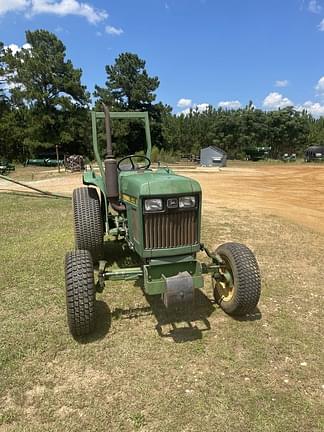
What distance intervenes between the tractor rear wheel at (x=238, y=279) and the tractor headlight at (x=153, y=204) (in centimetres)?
100

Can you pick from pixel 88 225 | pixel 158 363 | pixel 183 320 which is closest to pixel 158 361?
pixel 158 363

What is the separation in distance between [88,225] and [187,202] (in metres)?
1.68

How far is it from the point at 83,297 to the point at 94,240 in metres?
1.46

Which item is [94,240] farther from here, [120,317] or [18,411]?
[18,411]

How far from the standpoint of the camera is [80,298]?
10.7ft

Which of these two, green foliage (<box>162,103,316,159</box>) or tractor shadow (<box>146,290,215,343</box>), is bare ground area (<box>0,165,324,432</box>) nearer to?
tractor shadow (<box>146,290,215,343</box>)

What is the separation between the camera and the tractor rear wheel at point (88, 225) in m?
4.62

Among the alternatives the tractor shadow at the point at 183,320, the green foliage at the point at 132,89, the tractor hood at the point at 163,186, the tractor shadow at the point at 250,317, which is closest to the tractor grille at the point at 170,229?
the tractor hood at the point at 163,186

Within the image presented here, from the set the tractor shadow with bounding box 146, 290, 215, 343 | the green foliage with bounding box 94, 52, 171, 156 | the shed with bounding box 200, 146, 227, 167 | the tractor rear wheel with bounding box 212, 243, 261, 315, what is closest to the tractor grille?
the tractor rear wheel with bounding box 212, 243, 261, 315

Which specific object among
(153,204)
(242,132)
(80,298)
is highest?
(242,132)

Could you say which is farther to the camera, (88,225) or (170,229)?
(88,225)

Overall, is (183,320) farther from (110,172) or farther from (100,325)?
(110,172)

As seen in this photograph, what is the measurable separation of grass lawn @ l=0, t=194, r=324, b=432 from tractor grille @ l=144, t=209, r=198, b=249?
2.82ft

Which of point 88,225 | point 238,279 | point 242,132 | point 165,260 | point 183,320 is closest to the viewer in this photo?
point 165,260
